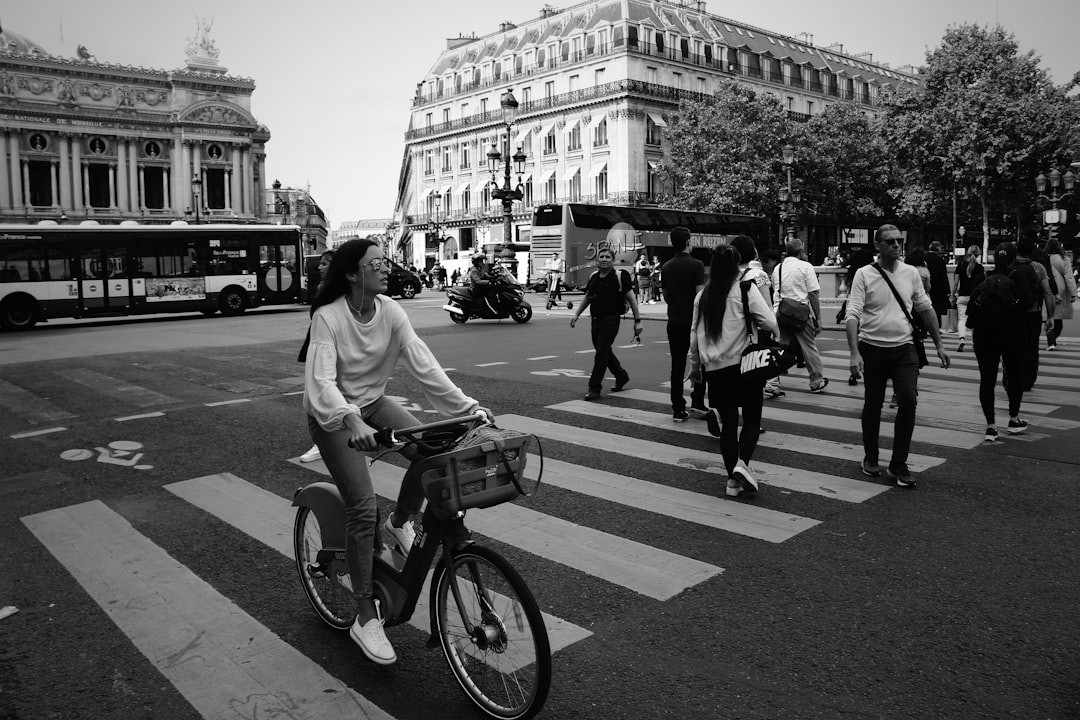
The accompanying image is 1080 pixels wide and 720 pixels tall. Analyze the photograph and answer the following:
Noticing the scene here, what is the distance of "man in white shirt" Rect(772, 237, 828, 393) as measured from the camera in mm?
10031

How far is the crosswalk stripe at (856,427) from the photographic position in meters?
7.86

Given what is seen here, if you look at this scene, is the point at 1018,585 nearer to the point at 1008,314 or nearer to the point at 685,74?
the point at 1008,314

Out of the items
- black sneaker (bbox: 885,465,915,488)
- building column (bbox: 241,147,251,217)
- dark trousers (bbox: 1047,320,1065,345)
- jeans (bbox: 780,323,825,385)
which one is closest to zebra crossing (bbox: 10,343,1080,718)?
black sneaker (bbox: 885,465,915,488)

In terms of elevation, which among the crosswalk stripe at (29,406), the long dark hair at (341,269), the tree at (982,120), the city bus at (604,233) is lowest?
the crosswalk stripe at (29,406)

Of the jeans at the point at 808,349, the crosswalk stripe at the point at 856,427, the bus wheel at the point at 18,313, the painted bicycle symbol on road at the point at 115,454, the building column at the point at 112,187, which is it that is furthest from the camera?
the building column at the point at 112,187

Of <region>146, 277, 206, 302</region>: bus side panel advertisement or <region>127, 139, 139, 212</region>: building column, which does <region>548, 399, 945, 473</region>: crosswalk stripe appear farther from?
<region>127, 139, 139, 212</region>: building column

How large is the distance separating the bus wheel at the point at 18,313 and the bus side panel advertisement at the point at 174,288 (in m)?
3.19

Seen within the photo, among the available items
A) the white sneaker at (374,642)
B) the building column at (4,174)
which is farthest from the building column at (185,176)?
the white sneaker at (374,642)

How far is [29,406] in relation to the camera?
10180 mm

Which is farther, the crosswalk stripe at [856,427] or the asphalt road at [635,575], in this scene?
the crosswalk stripe at [856,427]

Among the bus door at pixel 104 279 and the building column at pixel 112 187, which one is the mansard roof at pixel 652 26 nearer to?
the building column at pixel 112 187

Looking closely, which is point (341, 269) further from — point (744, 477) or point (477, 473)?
point (744, 477)

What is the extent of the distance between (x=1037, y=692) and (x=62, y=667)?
392 cm

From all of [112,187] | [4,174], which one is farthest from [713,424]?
[112,187]
